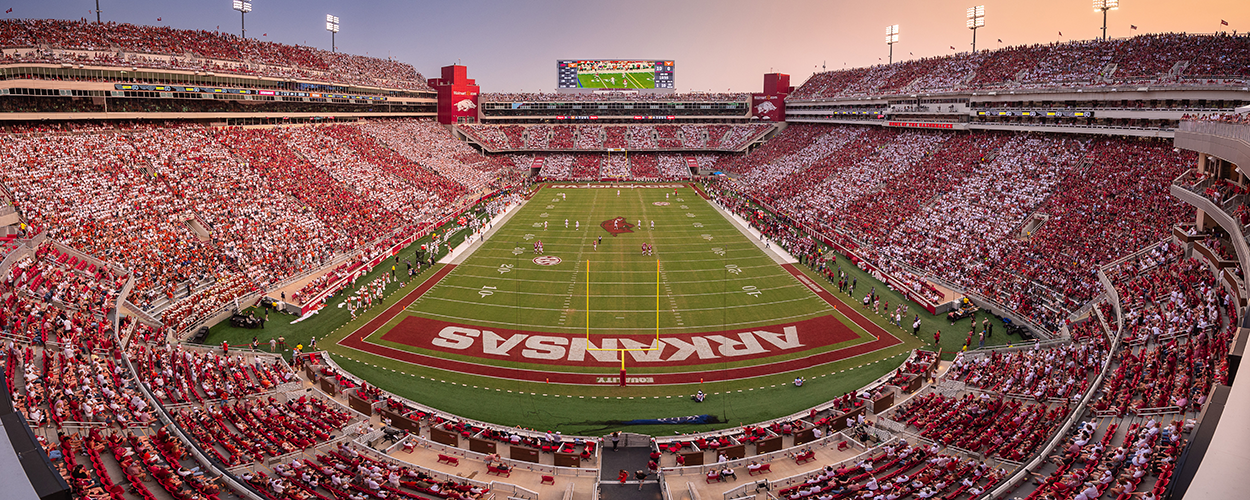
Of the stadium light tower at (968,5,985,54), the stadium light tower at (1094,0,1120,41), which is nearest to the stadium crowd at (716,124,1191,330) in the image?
the stadium light tower at (1094,0,1120,41)

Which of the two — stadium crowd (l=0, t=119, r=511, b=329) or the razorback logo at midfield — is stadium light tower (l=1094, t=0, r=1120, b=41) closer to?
the razorback logo at midfield

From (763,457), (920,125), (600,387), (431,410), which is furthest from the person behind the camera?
(920,125)

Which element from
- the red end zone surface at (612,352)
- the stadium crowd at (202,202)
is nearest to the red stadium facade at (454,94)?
the stadium crowd at (202,202)

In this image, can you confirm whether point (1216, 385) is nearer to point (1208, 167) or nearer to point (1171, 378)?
point (1171, 378)

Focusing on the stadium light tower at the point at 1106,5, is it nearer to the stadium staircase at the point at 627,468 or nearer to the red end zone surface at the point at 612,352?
the red end zone surface at the point at 612,352

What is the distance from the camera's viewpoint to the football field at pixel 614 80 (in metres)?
80.2

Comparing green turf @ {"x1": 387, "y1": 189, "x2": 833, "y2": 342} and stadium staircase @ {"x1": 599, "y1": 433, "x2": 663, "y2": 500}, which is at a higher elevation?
green turf @ {"x1": 387, "y1": 189, "x2": 833, "y2": 342}

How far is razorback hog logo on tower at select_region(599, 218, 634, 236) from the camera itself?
41.8m

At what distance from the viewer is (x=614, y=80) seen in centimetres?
8031

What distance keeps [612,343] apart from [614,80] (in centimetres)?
6281

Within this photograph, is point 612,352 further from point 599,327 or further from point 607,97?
point 607,97

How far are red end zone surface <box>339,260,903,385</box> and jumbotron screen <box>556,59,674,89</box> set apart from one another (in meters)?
60.2

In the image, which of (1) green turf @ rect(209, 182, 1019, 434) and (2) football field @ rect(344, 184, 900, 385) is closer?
(1) green turf @ rect(209, 182, 1019, 434)

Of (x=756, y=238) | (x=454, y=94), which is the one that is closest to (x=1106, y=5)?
(x=756, y=238)
